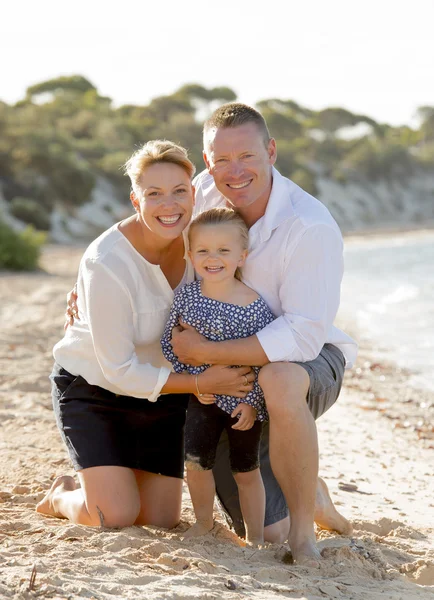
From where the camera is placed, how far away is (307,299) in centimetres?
361

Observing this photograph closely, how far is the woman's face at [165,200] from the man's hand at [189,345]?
429 millimetres

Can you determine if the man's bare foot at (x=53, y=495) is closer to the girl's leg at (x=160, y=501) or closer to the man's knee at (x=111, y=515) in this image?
the man's knee at (x=111, y=515)

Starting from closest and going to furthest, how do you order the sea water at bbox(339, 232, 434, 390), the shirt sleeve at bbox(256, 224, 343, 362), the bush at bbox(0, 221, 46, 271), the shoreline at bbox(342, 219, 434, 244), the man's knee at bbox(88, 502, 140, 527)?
1. the shirt sleeve at bbox(256, 224, 343, 362)
2. the man's knee at bbox(88, 502, 140, 527)
3. the sea water at bbox(339, 232, 434, 390)
4. the bush at bbox(0, 221, 46, 271)
5. the shoreline at bbox(342, 219, 434, 244)

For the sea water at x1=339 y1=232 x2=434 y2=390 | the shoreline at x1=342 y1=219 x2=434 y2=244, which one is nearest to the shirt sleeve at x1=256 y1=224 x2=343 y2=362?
the sea water at x1=339 y1=232 x2=434 y2=390

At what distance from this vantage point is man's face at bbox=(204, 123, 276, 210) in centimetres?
399

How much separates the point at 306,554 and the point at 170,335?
109 centimetres

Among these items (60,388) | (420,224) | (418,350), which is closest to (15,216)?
(418,350)

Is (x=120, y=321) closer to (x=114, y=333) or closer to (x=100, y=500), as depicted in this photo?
(x=114, y=333)

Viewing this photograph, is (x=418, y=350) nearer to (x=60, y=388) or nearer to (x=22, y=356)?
(x=22, y=356)

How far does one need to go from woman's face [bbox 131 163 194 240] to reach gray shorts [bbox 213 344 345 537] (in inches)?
32.4

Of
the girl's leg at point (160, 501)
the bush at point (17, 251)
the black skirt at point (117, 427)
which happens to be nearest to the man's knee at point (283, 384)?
the black skirt at point (117, 427)

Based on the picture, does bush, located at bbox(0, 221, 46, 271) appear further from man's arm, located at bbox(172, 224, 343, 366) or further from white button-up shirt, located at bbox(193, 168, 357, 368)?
man's arm, located at bbox(172, 224, 343, 366)

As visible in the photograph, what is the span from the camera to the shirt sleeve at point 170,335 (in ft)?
12.3

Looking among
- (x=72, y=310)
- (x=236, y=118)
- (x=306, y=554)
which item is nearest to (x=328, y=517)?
(x=306, y=554)
